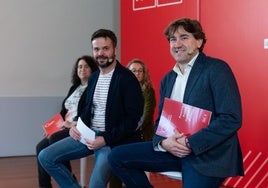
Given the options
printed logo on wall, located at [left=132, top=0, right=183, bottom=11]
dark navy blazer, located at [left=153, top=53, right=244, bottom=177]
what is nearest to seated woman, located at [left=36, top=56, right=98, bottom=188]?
printed logo on wall, located at [left=132, top=0, right=183, bottom=11]

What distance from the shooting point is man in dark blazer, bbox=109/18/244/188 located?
6.77ft

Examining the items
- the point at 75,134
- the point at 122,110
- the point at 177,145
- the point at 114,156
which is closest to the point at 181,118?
the point at 177,145

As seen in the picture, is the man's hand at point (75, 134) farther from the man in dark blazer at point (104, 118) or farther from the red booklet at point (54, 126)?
the red booklet at point (54, 126)

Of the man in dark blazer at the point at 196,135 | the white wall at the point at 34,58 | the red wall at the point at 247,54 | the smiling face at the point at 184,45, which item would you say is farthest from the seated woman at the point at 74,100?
the white wall at the point at 34,58

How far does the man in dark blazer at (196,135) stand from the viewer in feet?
6.77

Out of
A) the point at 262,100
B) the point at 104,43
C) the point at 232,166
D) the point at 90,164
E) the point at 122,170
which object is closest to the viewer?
the point at 232,166

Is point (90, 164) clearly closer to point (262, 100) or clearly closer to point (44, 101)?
point (44, 101)

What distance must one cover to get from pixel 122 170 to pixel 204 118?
1.82 feet

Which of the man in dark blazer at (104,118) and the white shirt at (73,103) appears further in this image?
the white shirt at (73,103)

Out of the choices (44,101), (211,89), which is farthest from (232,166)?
(44,101)

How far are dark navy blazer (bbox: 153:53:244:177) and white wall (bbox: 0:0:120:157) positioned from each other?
3890 mm

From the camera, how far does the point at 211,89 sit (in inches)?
83.3

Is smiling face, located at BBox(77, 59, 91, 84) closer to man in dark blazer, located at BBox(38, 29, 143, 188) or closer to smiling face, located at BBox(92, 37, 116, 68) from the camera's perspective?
man in dark blazer, located at BBox(38, 29, 143, 188)

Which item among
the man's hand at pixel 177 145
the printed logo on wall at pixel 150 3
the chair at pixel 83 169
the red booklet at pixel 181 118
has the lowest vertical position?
the chair at pixel 83 169
